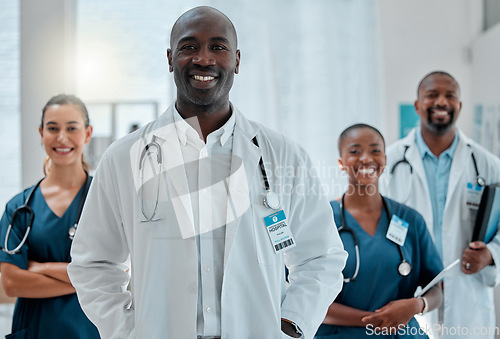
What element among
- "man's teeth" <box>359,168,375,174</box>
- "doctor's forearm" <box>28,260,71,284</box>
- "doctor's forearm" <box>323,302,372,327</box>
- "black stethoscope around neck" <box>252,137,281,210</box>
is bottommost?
"doctor's forearm" <box>323,302,372,327</box>

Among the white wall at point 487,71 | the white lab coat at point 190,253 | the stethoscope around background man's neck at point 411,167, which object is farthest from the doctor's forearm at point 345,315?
the white wall at point 487,71

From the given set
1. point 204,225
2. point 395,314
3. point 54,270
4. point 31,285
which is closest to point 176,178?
point 204,225

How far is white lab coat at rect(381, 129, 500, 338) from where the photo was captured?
2.27m

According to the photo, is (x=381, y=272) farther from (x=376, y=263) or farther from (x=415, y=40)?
(x=415, y=40)

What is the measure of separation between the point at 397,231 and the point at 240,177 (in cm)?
82


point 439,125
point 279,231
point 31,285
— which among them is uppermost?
point 439,125

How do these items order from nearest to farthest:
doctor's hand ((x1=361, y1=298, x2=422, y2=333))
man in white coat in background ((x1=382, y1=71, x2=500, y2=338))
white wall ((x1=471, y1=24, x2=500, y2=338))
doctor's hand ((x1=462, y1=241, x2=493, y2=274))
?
doctor's hand ((x1=361, y1=298, x2=422, y2=333)), doctor's hand ((x1=462, y1=241, x2=493, y2=274)), man in white coat in background ((x1=382, y1=71, x2=500, y2=338)), white wall ((x1=471, y1=24, x2=500, y2=338))

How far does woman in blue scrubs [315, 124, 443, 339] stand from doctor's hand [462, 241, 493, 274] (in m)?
0.40

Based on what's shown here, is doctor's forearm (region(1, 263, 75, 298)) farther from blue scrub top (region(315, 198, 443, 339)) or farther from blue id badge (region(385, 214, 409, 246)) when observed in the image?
blue id badge (region(385, 214, 409, 246))

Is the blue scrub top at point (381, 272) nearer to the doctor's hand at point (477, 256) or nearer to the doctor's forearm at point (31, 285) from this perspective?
the doctor's hand at point (477, 256)

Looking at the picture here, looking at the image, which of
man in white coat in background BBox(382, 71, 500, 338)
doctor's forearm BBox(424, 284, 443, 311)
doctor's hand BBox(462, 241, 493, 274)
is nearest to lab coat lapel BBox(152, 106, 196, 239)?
doctor's forearm BBox(424, 284, 443, 311)

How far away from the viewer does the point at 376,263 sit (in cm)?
180

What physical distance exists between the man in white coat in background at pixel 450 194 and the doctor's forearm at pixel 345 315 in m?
0.76

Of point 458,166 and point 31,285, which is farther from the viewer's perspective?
point 458,166
